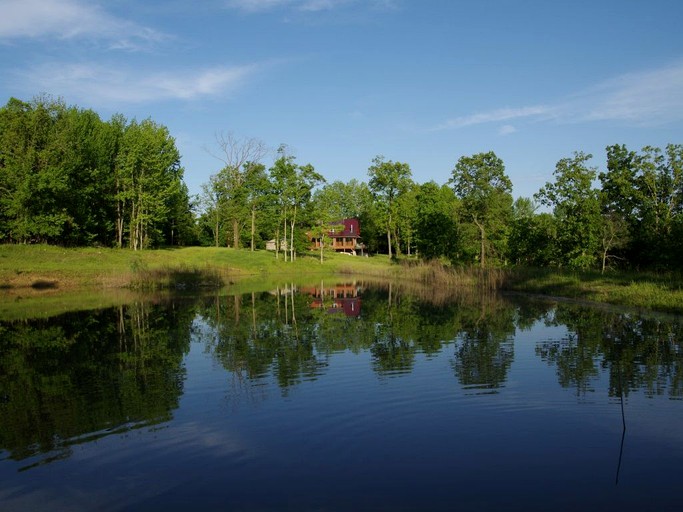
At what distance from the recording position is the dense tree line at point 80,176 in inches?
2009

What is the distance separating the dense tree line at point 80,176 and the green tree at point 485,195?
3710 centimetres

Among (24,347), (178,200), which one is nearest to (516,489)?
(24,347)

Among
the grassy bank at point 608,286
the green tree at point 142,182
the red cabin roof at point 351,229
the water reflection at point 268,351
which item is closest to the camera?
the water reflection at point 268,351

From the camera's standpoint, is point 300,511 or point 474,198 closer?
point 300,511

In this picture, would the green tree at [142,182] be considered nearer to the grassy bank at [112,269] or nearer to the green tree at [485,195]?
the grassy bank at [112,269]

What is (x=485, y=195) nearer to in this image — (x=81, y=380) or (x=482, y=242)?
(x=482, y=242)

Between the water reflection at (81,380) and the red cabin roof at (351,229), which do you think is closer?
the water reflection at (81,380)

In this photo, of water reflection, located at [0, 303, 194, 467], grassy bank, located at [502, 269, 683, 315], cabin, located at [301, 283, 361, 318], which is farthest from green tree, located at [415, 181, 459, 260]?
water reflection, located at [0, 303, 194, 467]

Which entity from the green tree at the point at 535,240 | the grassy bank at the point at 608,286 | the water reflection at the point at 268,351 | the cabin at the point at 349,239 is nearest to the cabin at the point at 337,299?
the water reflection at the point at 268,351

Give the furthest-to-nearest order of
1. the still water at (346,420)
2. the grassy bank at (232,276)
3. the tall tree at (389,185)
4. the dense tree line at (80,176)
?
the tall tree at (389,185) < the dense tree line at (80,176) < the grassy bank at (232,276) < the still water at (346,420)

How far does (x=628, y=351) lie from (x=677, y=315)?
8.44 m

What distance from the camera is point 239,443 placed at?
9289mm

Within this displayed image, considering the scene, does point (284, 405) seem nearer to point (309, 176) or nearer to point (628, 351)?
point (628, 351)

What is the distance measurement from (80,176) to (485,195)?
42980mm
